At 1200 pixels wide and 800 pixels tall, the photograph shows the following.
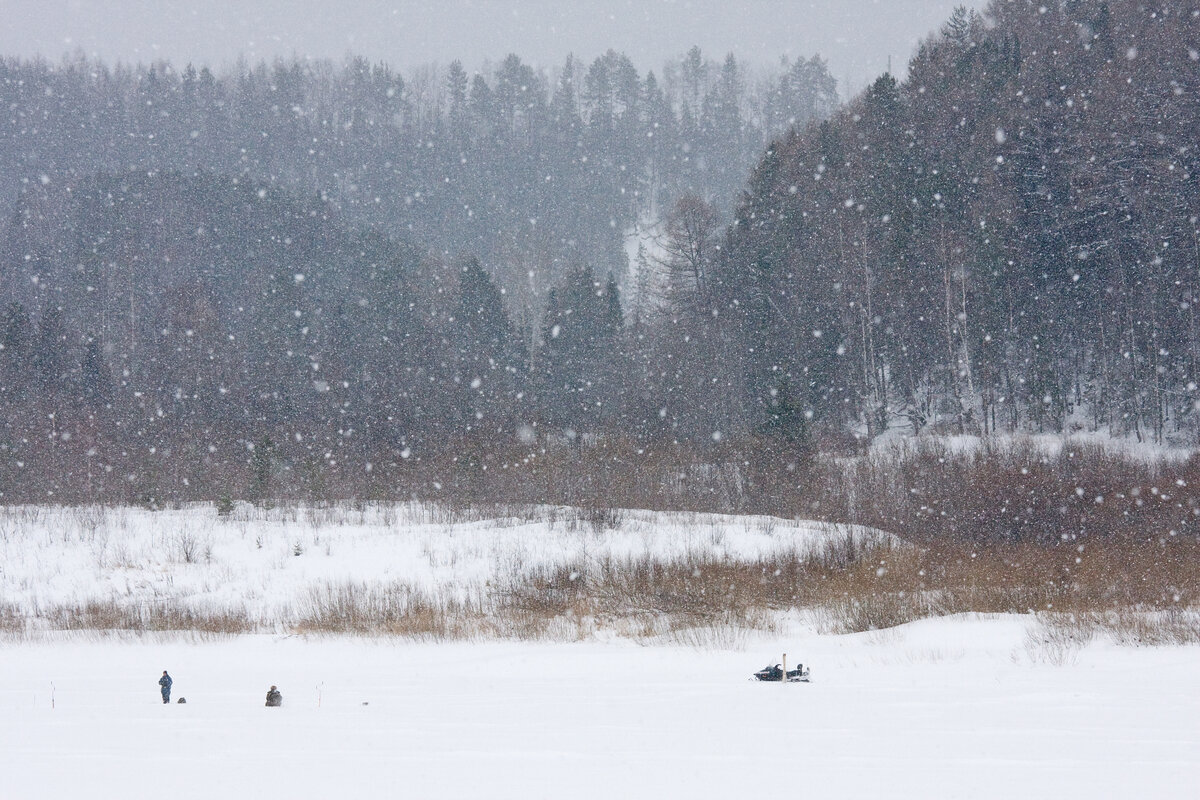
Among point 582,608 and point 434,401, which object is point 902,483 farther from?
point 434,401

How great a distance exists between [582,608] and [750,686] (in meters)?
6.49

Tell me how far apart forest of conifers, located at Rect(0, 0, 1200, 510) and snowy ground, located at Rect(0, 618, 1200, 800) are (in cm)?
1372

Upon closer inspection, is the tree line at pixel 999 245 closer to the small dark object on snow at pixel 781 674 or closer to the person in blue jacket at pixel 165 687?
the small dark object on snow at pixel 781 674

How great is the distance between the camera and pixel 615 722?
9.76m

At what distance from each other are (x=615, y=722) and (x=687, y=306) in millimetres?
35725

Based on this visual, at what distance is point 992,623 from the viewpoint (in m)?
14.8

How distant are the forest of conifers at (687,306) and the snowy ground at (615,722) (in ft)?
45.0

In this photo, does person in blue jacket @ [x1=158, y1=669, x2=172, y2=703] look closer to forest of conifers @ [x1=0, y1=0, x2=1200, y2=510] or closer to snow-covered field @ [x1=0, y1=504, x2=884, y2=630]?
snow-covered field @ [x1=0, y1=504, x2=884, y2=630]

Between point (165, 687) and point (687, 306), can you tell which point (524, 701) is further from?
point (687, 306)

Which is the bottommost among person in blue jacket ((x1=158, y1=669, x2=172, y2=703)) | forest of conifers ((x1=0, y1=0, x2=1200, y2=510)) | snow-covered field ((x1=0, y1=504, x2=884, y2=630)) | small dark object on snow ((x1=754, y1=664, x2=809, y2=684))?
small dark object on snow ((x1=754, y1=664, x2=809, y2=684))

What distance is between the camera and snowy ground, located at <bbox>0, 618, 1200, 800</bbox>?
23.4 feet

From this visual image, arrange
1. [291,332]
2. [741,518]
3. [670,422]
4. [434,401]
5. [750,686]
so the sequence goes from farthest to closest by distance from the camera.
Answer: [291,332] < [434,401] < [670,422] < [741,518] < [750,686]

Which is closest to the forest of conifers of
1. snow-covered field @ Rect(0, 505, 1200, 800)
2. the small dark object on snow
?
snow-covered field @ Rect(0, 505, 1200, 800)

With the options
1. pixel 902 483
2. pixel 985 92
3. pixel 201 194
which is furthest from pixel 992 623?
pixel 201 194
